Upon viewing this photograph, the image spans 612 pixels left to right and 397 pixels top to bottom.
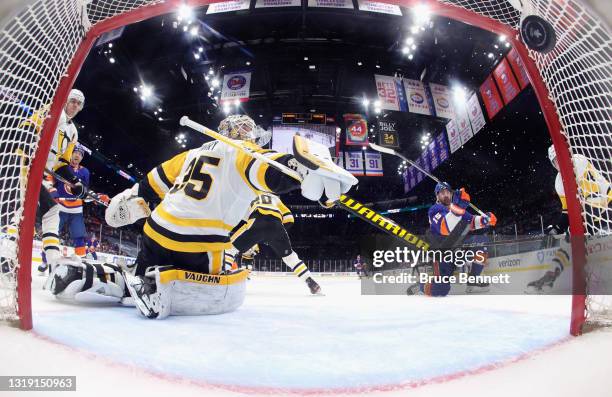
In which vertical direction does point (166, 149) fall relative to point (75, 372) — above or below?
above

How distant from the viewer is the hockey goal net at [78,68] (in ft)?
3.36

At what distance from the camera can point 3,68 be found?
111 cm

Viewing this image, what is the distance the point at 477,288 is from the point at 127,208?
11.9ft

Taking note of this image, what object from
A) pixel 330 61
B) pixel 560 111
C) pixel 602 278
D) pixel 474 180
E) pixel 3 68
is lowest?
pixel 602 278

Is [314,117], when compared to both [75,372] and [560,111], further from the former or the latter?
[75,372]

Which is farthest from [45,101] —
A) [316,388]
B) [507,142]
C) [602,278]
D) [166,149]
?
[166,149]

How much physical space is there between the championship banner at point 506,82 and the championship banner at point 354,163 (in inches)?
193

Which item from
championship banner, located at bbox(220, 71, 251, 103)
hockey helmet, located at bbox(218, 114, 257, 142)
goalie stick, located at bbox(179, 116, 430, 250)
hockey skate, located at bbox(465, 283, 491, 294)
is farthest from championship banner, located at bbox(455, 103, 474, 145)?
hockey helmet, located at bbox(218, 114, 257, 142)

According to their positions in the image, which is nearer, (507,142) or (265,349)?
(265,349)

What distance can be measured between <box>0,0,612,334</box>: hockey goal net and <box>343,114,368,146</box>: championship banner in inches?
315

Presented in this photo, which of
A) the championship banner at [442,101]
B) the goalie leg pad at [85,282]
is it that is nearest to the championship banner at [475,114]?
the championship banner at [442,101]

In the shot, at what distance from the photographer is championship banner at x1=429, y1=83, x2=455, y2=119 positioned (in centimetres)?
749

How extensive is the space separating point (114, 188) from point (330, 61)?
31.9 ft

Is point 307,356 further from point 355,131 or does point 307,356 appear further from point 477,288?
point 355,131
